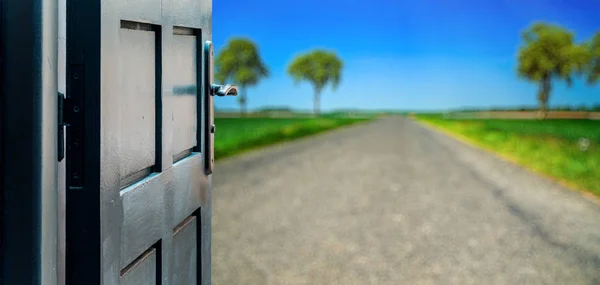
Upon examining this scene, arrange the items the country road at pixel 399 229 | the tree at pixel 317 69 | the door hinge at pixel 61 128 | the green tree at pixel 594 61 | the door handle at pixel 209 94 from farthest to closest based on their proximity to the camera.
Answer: the tree at pixel 317 69 → the green tree at pixel 594 61 → the country road at pixel 399 229 → the door handle at pixel 209 94 → the door hinge at pixel 61 128

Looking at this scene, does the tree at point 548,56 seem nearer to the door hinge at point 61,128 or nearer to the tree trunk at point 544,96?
the tree trunk at point 544,96

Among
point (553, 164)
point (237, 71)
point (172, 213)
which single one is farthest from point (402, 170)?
point (237, 71)

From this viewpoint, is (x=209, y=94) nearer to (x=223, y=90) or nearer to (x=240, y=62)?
(x=223, y=90)

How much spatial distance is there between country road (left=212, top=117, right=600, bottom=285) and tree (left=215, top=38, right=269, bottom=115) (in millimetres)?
82331

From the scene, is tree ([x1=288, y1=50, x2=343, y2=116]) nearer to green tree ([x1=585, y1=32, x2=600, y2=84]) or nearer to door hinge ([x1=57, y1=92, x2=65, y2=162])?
green tree ([x1=585, y1=32, x2=600, y2=84])

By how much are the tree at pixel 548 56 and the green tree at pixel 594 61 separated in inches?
35.7

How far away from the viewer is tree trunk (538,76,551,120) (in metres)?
84.9

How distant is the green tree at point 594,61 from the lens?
77.7m

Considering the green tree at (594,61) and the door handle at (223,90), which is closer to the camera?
the door handle at (223,90)

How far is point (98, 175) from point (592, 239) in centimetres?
619

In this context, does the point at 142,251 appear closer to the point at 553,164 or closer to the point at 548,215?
the point at 548,215

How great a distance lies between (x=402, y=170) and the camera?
14.5m

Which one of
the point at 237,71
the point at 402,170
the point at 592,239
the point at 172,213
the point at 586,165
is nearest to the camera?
the point at 172,213

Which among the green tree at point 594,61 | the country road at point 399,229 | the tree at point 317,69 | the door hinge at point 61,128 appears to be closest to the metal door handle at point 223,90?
the door hinge at point 61,128
